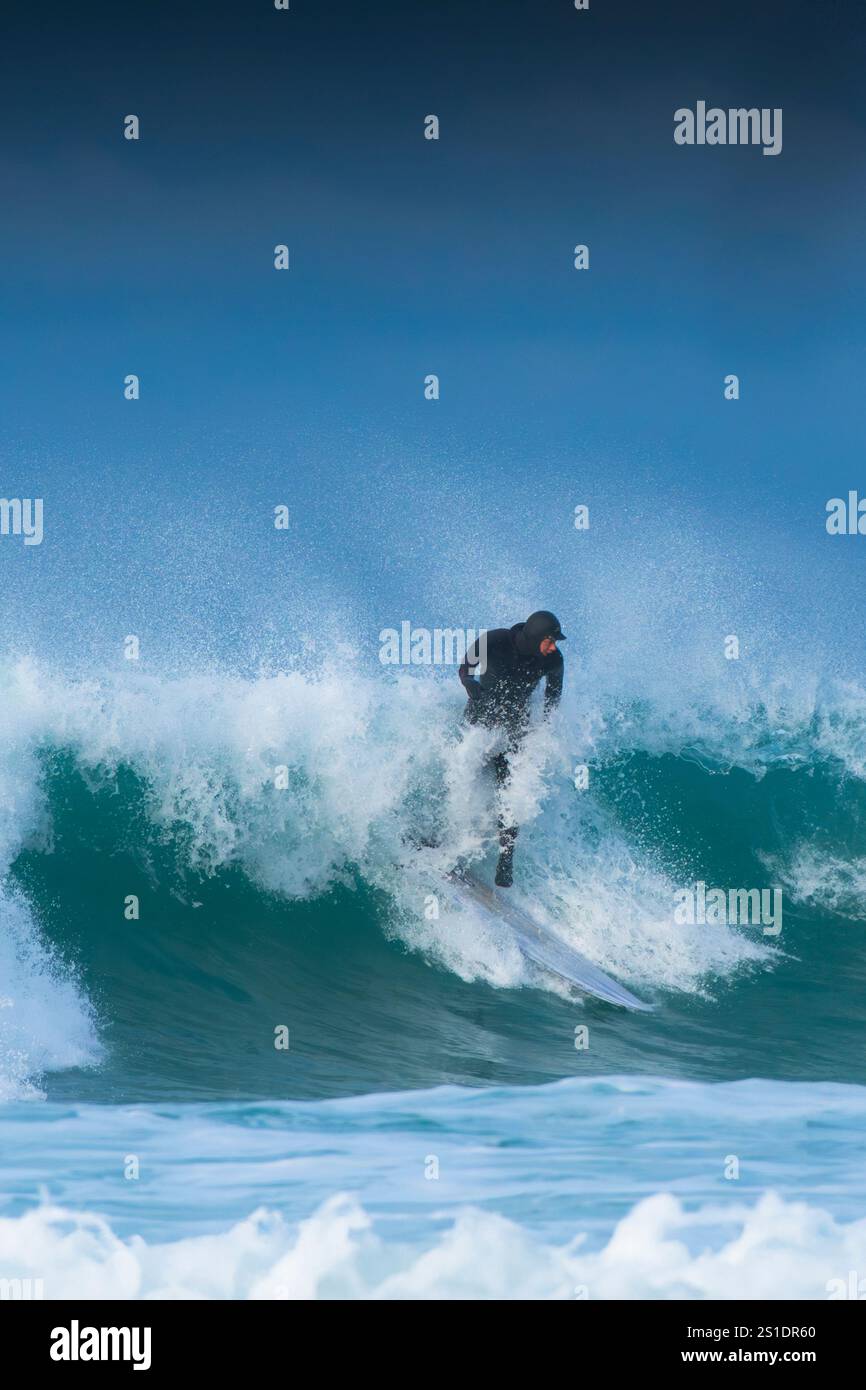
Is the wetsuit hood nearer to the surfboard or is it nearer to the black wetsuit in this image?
the black wetsuit

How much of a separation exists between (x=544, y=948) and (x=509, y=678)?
1.46 m

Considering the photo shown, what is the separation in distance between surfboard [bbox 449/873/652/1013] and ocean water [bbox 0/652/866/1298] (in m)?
0.09

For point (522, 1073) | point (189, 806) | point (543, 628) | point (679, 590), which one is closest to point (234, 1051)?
point (522, 1073)

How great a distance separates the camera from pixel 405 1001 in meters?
5.93

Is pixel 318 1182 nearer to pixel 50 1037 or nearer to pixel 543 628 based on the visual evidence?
pixel 50 1037

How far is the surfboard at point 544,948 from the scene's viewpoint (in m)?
5.87

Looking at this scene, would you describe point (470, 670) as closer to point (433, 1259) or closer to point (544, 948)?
point (544, 948)

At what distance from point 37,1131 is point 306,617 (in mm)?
4462

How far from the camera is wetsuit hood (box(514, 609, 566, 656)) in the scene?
5574mm

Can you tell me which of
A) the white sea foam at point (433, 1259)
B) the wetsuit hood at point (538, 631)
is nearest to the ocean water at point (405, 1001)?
the white sea foam at point (433, 1259)

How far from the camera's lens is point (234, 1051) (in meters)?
5.38

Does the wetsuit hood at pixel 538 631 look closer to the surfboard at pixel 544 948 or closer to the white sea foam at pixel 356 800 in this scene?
the white sea foam at pixel 356 800

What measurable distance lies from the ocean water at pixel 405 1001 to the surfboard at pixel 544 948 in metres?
0.09
